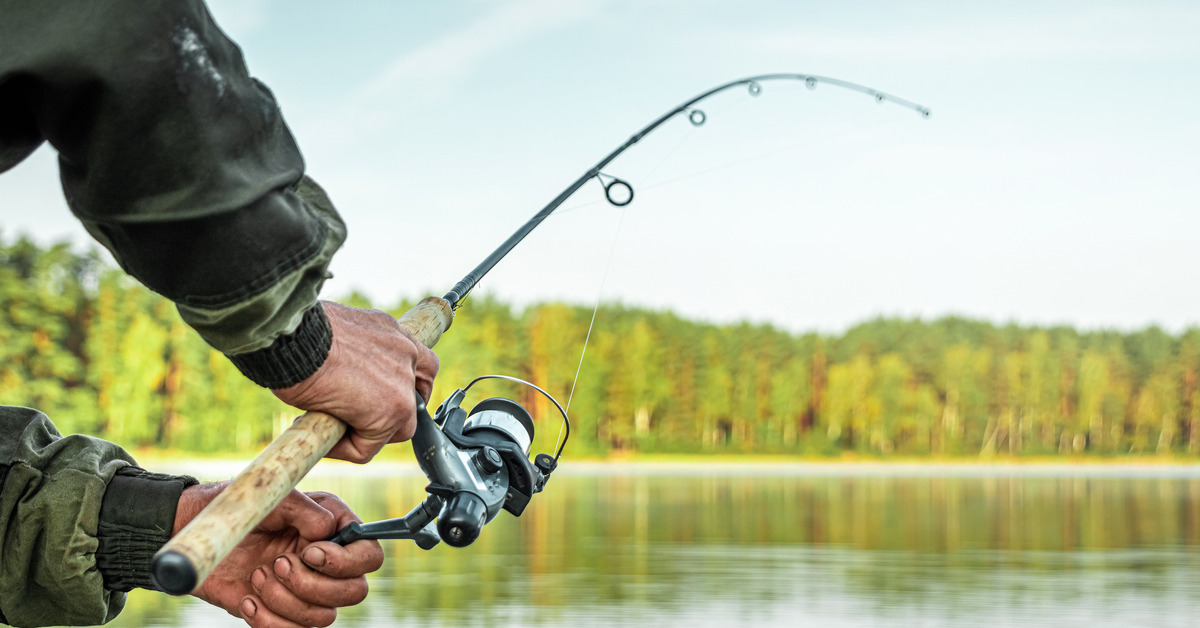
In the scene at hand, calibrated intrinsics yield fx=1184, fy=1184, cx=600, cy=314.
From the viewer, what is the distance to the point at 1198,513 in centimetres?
2055

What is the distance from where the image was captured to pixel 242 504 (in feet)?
4.84

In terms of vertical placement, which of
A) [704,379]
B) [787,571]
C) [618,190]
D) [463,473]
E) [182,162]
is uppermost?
[704,379]

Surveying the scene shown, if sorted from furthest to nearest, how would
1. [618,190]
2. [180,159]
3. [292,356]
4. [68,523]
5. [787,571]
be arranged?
1. [787,571]
2. [618,190]
3. [68,523]
4. [292,356]
5. [180,159]

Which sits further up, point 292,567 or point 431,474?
point 431,474

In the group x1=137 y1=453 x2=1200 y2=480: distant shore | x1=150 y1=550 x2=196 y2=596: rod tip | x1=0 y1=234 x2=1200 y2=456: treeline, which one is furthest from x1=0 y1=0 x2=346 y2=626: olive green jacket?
x1=0 y1=234 x2=1200 y2=456: treeline

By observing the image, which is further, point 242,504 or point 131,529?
point 131,529

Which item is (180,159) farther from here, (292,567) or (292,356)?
(292,567)

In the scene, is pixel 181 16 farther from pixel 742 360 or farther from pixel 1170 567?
pixel 742 360

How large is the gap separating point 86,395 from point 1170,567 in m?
42.5

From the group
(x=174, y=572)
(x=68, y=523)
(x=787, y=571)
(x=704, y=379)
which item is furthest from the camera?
(x=704, y=379)

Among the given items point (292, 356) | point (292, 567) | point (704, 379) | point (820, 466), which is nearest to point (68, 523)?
point (292, 567)

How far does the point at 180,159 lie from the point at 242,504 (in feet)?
1.41

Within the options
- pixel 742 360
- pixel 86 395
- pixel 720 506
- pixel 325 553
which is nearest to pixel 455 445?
pixel 325 553

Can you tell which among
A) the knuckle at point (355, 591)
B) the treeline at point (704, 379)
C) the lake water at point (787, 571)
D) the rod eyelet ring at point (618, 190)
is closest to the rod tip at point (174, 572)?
the knuckle at point (355, 591)
